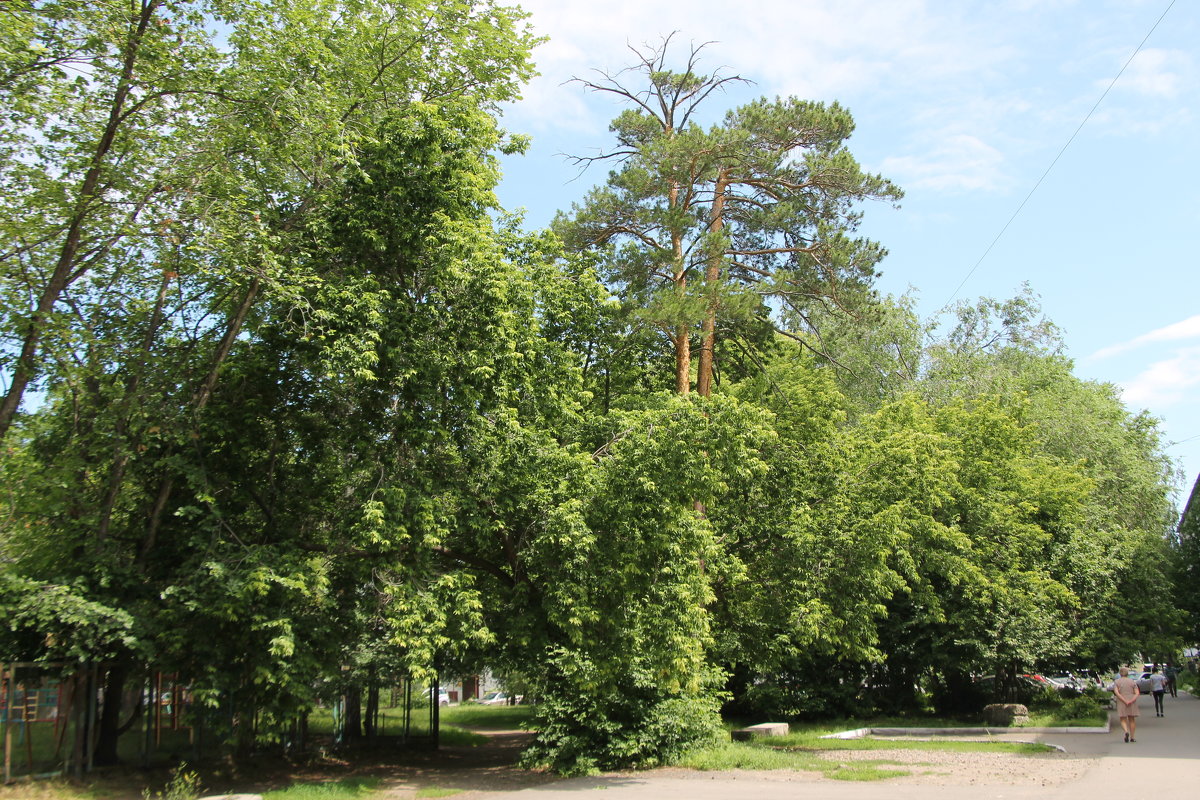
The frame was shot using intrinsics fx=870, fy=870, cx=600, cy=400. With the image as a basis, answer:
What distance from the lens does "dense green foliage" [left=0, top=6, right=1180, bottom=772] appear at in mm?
13109

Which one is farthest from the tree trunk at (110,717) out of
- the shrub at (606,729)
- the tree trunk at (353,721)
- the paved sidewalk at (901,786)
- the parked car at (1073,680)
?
the parked car at (1073,680)

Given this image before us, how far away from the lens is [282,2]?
562 inches

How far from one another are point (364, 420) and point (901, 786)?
33.1 ft

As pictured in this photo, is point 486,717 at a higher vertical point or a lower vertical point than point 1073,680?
lower

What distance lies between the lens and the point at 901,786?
40.4 ft

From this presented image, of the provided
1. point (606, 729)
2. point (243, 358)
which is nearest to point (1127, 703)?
point (606, 729)

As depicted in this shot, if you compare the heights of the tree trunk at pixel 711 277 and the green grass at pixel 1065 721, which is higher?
the tree trunk at pixel 711 277

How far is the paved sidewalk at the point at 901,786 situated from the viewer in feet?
36.6

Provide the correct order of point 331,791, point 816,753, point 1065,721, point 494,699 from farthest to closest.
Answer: point 494,699, point 1065,721, point 816,753, point 331,791

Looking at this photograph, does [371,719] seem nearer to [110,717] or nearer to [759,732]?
[110,717]

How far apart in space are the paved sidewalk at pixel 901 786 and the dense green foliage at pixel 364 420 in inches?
61.1

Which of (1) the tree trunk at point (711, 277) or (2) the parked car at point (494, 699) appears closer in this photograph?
(1) the tree trunk at point (711, 277)

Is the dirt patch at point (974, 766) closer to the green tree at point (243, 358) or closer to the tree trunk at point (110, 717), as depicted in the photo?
the green tree at point (243, 358)

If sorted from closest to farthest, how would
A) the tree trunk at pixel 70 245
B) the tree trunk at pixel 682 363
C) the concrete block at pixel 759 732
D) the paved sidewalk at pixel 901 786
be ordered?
the paved sidewalk at pixel 901 786, the tree trunk at pixel 70 245, the concrete block at pixel 759 732, the tree trunk at pixel 682 363
